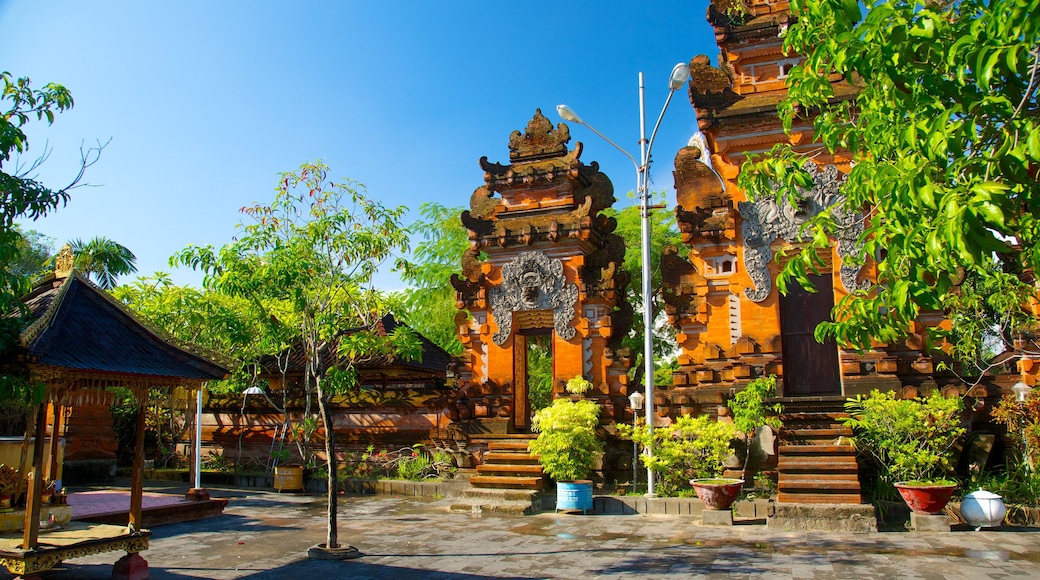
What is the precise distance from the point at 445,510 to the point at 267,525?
3.30 metres

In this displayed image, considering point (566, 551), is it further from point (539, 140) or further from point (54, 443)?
point (539, 140)

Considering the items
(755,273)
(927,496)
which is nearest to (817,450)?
(927,496)

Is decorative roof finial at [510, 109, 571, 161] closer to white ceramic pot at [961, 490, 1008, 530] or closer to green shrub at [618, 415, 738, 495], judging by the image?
→ green shrub at [618, 415, 738, 495]

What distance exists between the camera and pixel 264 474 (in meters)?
18.5

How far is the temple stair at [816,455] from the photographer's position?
1133 centimetres

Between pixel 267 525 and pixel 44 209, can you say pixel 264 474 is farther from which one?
pixel 44 209

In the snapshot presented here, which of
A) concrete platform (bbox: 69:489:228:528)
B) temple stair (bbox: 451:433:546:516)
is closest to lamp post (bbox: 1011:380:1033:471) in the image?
temple stair (bbox: 451:433:546:516)

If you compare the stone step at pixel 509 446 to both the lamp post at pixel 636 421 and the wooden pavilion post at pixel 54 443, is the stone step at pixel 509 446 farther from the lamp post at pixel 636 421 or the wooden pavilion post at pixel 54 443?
the wooden pavilion post at pixel 54 443

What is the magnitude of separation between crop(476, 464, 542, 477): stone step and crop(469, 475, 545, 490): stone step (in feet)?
0.52

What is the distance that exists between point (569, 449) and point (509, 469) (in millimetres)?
1808

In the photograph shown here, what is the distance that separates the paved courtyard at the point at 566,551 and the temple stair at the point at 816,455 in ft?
2.78

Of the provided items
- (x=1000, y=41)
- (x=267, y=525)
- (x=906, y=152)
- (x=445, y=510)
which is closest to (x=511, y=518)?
(x=445, y=510)

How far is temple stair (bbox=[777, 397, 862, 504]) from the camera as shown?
11328 mm

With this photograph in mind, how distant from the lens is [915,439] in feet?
37.6
